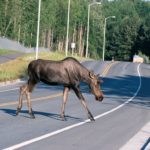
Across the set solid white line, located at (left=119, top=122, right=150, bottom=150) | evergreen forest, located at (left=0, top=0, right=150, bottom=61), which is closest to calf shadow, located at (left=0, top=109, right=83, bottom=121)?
solid white line, located at (left=119, top=122, right=150, bottom=150)

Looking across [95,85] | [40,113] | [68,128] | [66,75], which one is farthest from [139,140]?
[40,113]

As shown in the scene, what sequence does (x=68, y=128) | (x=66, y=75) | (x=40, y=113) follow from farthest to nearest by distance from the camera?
(x=40, y=113), (x=66, y=75), (x=68, y=128)

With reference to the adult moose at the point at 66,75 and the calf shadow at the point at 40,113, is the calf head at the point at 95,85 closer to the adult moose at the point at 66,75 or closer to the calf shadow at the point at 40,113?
the adult moose at the point at 66,75

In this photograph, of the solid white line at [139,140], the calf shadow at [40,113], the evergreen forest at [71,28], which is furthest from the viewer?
the evergreen forest at [71,28]

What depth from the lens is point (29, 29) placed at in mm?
133625

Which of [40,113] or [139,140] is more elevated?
[139,140]

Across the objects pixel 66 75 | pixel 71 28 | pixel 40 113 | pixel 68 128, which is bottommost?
pixel 40 113

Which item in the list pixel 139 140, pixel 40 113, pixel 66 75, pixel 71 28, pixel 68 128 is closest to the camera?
pixel 139 140

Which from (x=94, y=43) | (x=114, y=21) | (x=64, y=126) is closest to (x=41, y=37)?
(x=94, y=43)

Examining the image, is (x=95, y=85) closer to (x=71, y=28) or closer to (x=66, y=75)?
(x=66, y=75)

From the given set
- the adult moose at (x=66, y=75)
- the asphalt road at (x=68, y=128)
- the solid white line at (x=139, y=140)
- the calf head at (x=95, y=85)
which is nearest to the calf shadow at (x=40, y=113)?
the asphalt road at (x=68, y=128)

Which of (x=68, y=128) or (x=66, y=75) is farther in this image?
(x=66, y=75)

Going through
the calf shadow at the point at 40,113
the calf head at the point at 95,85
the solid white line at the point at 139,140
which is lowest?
the calf shadow at the point at 40,113

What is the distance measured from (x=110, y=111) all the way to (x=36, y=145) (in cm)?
1001
